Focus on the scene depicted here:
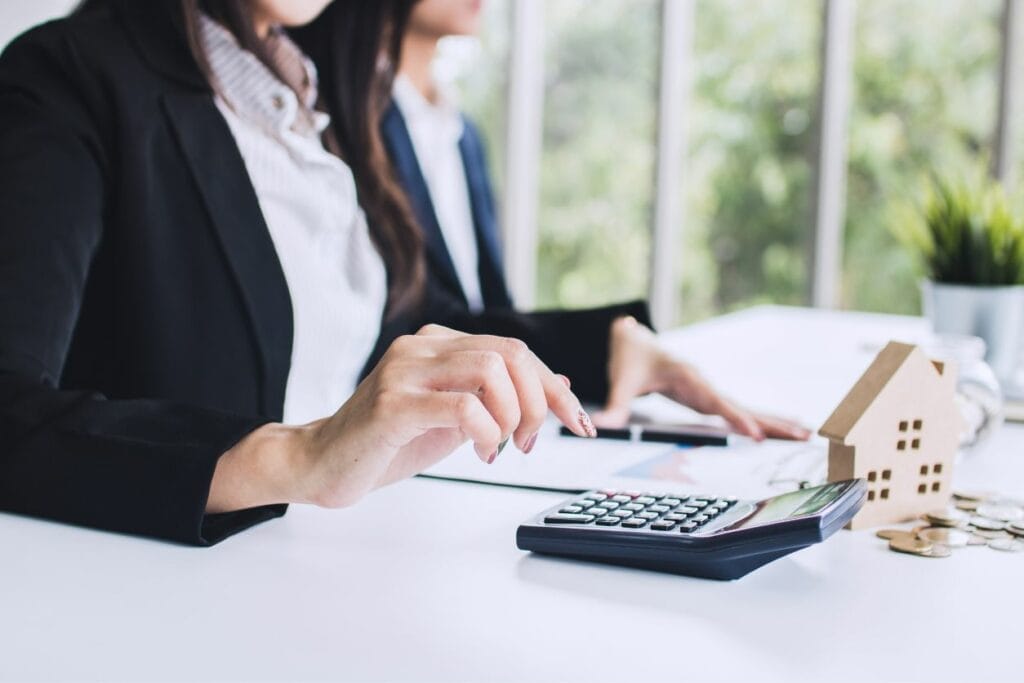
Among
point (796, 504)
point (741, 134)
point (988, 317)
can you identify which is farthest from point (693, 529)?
point (741, 134)

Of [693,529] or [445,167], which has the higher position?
[445,167]

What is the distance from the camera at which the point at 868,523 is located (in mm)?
827

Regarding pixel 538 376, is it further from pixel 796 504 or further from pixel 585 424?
pixel 796 504

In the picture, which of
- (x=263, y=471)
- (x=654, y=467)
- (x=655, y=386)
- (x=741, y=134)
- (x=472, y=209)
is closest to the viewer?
(x=263, y=471)

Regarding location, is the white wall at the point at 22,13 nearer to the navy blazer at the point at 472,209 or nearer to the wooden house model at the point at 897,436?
the navy blazer at the point at 472,209

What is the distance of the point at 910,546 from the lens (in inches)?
30.4

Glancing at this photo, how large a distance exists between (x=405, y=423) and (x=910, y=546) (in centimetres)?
37

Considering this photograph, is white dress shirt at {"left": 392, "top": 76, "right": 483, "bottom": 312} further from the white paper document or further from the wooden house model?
the wooden house model

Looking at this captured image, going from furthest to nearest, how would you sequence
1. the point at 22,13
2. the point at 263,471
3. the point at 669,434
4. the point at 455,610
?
the point at 22,13, the point at 669,434, the point at 263,471, the point at 455,610

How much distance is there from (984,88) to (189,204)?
3.91 meters

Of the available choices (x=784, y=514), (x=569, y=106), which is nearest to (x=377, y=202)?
(x=784, y=514)

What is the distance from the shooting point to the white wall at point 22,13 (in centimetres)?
148

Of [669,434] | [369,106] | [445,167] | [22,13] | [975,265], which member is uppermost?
[22,13]

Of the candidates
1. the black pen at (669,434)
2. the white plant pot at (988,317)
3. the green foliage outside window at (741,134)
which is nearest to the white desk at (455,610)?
the black pen at (669,434)
